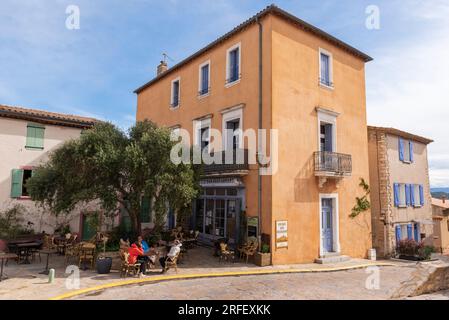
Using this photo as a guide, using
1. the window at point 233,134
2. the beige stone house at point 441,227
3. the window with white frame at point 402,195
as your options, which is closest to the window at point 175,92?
the window at point 233,134

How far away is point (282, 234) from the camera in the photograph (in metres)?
12.2

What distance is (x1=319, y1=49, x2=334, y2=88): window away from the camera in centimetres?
1494

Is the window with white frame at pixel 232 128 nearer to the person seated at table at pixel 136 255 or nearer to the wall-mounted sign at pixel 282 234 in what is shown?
the wall-mounted sign at pixel 282 234

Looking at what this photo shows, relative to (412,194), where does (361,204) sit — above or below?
below

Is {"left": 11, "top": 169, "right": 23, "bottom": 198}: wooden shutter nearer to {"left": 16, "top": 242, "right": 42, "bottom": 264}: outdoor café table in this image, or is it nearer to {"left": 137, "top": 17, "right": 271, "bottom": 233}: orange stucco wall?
{"left": 16, "top": 242, "right": 42, "bottom": 264}: outdoor café table

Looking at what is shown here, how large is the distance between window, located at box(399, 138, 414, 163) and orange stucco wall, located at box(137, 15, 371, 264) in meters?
4.78

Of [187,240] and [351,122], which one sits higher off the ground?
[351,122]

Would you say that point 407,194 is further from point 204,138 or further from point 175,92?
point 175,92

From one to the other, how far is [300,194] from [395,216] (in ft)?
29.1

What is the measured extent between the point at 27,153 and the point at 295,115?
44.3 feet

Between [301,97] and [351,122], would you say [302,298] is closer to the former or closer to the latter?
[301,97]

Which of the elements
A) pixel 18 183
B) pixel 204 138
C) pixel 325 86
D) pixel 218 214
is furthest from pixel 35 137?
pixel 325 86

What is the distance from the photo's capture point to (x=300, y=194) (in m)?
13.1
